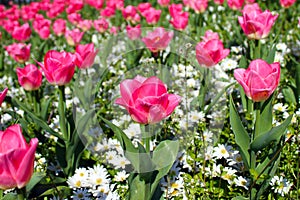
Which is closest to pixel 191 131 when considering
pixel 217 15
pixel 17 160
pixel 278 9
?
pixel 17 160

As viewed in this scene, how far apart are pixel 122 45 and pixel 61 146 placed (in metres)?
3.19

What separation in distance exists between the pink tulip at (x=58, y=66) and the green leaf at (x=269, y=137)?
0.93 metres

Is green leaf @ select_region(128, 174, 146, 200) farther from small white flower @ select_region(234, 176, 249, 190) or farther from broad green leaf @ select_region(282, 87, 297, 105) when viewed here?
broad green leaf @ select_region(282, 87, 297, 105)

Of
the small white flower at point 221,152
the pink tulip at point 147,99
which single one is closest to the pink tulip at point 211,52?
the small white flower at point 221,152

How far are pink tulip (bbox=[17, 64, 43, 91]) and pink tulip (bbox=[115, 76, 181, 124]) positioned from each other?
1.07 m

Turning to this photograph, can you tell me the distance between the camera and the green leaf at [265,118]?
6.09ft

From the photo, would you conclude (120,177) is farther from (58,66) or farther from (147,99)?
(147,99)

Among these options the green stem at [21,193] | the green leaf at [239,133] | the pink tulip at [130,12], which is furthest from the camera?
the pink tulip at [130,12]

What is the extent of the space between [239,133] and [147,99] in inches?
24.4

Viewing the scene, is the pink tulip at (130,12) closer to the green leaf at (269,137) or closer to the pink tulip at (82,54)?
the pink tulip at (82,54)

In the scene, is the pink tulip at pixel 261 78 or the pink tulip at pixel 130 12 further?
the pink tulip at pixel 130 12

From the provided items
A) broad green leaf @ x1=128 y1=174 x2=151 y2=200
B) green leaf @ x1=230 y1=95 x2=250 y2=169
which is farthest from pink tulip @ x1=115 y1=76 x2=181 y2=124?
green leaf @ x1=230 y1=95 x2=250 y2=169

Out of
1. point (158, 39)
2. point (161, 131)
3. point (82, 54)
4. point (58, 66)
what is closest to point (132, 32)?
point (158, 39)

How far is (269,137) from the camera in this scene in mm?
1760
